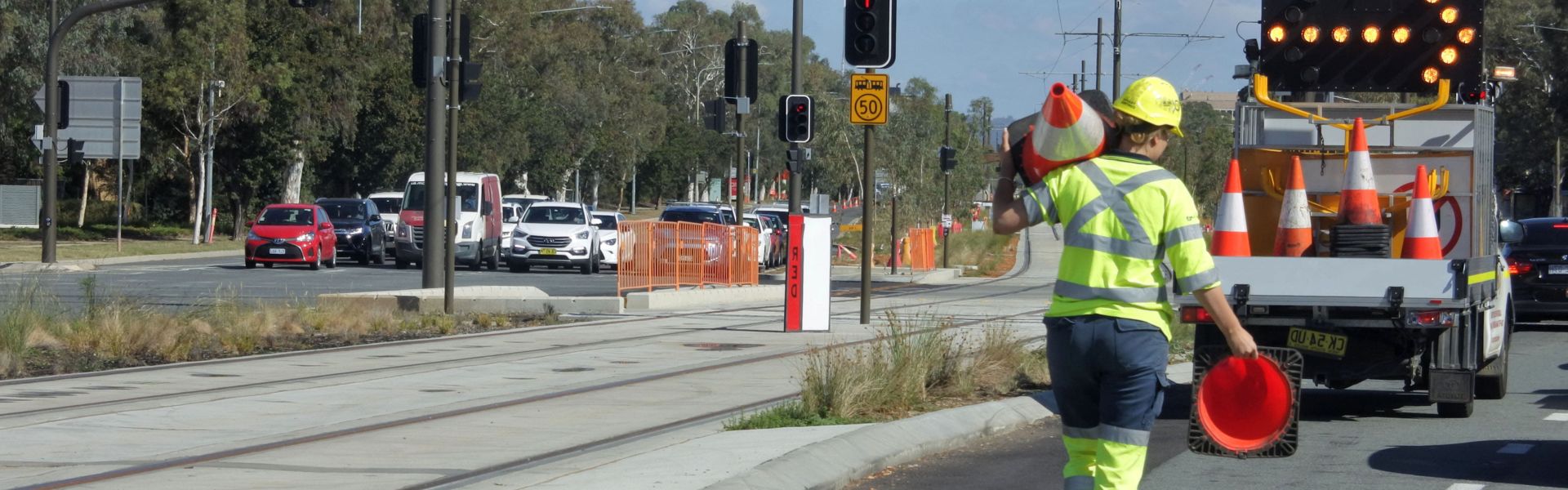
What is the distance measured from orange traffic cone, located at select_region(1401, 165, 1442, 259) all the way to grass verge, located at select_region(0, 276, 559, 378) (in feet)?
32.1

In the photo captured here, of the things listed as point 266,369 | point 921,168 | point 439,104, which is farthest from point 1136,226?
point 921,168

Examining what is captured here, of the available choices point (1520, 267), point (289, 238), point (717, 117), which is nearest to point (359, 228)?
point (289, 238)

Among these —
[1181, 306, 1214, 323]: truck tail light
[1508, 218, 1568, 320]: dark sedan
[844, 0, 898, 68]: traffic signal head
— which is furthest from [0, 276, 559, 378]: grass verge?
[1508, 218, 1568, 320]: dark sedan

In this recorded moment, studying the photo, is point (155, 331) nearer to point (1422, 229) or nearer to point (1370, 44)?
point (1422, 229)

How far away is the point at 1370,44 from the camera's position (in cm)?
1441

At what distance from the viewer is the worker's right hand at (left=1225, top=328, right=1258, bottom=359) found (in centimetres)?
527

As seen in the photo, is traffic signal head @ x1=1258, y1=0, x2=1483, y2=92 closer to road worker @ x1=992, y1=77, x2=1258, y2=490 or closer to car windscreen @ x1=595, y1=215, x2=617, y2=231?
→ road worker @ x1=992, y1=77, x2=1258, y2=490

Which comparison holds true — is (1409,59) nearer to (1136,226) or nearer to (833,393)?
(833,393)

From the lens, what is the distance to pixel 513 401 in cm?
1137

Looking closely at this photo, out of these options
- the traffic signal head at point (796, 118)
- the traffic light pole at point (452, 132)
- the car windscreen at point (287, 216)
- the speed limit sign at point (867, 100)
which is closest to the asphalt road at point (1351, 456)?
the speed limit sign at point (867, 100)

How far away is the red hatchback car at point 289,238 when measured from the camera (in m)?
33.4

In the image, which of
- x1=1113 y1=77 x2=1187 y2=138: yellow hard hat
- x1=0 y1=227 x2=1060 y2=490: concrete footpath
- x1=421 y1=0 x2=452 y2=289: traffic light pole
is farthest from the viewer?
x1=421 y1=0 x2=452 y2=289: traffic light pole

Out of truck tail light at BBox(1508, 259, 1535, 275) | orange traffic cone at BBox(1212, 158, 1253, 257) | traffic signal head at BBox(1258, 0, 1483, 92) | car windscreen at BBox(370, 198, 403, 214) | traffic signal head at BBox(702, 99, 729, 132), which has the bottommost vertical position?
truck tail light at BBox(1508, 259, 1535, 275)

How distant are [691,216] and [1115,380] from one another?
111ft
